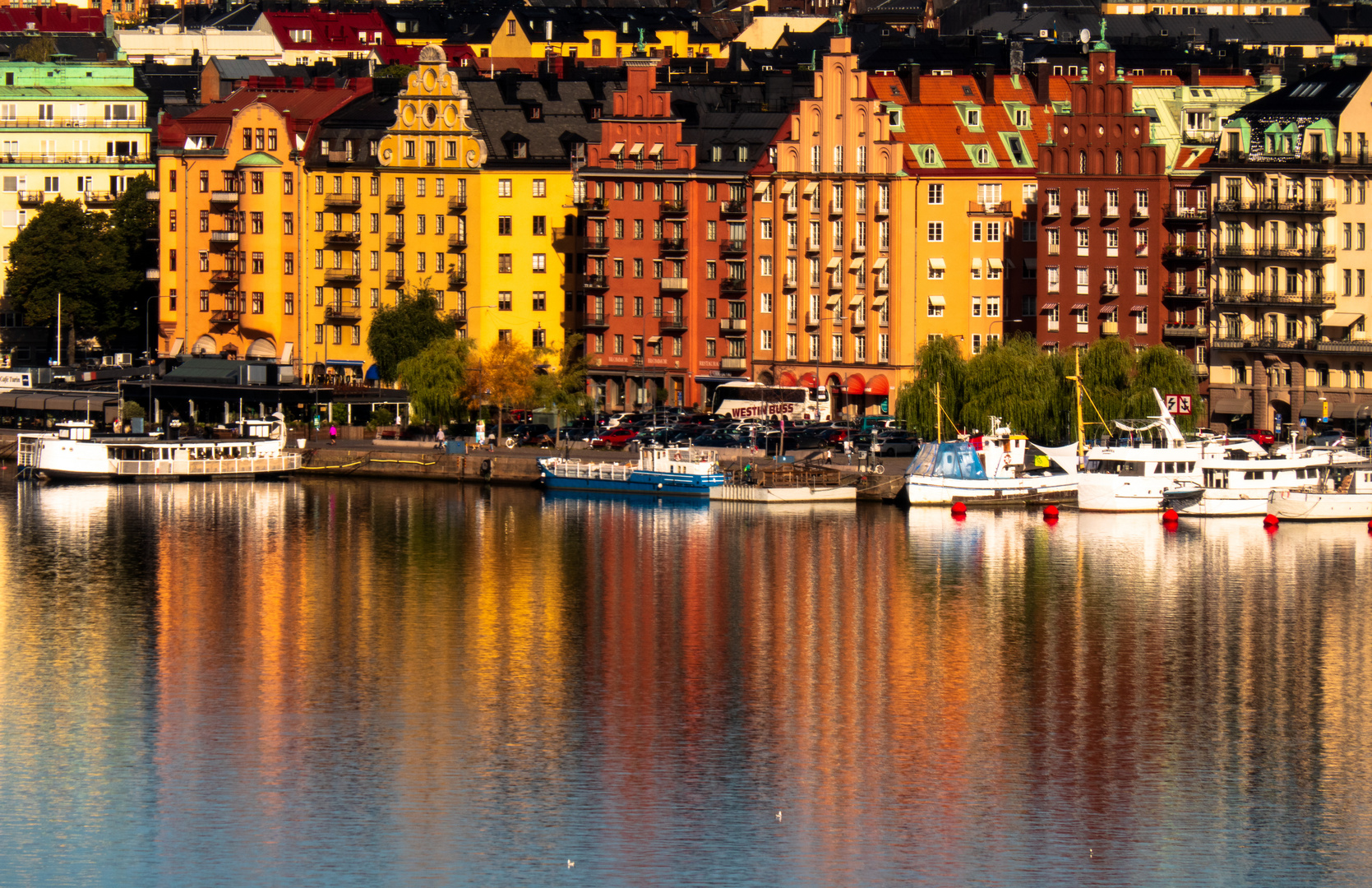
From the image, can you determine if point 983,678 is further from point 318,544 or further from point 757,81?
point 757,81

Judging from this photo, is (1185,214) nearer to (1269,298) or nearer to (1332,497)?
(1269,298)

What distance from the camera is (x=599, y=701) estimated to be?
70500 mm

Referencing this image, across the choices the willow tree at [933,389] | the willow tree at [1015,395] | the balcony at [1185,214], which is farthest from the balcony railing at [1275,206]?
the willow tree at [933,389]

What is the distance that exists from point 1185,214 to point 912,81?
18777 millimetres

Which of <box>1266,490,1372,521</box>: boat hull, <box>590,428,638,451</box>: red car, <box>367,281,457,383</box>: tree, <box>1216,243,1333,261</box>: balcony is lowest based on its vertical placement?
<box>1266,490,1372,521</box>: boat hull

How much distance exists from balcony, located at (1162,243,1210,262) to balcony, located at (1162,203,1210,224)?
1.32 m

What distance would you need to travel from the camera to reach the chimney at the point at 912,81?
14200 cm

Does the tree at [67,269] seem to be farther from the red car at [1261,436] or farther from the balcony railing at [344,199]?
the red car at [1261,436]

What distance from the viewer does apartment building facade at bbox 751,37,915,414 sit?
136m

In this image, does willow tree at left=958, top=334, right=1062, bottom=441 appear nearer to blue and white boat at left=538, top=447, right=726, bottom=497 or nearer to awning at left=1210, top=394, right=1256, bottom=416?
awning at left=1210, top=394, right=1256, bottom=416

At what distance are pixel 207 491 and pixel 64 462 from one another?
31.0ft

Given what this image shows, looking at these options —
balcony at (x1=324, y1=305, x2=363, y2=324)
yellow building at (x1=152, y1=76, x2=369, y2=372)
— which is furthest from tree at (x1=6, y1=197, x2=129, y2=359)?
balcony at (x1=324, y1=305, x2=363, y2=324)

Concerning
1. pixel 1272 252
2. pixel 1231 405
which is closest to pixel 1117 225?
pixel 1272 252

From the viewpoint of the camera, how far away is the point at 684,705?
230 feet
